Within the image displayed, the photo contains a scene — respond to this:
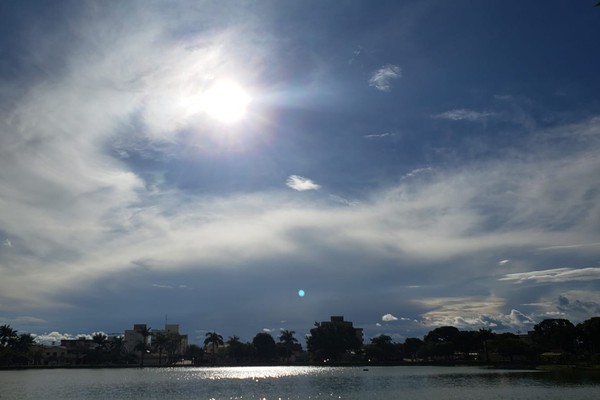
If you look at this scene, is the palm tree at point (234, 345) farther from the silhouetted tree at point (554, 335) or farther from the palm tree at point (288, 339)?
the silhouetted tree at point (554, 335)

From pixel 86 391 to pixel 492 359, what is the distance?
136m

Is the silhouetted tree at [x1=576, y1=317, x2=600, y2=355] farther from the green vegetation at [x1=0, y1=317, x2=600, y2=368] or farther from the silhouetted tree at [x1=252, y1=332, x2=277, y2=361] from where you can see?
the silhouetted tree at [x1=252, y1=332, x2=277, y2=361]

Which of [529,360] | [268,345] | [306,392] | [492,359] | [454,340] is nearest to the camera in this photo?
[306,392]

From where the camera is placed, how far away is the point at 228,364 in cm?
18888

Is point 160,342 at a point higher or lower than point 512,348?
higher

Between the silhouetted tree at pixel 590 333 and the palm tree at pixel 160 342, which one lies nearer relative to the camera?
the silhouetted tree at pixel 590 333

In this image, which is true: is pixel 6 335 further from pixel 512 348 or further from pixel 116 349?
pixel 512 348

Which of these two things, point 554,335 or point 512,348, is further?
point 554,335

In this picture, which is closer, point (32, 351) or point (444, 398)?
point (444, 398)

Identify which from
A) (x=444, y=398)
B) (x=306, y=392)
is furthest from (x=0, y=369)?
(x=444, y=398)

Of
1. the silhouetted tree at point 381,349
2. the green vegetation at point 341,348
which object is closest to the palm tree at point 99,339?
the green vegetation at point 341,348

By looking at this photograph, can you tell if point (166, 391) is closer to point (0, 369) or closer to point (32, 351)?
point (0, 369)

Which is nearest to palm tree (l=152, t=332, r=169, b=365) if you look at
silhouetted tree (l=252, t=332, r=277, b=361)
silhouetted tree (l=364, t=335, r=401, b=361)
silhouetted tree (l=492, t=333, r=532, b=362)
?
silhouetted tree (l=252, t=332, r=277, b=361)

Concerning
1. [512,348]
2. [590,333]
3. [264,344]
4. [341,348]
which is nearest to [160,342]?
[264,344]
